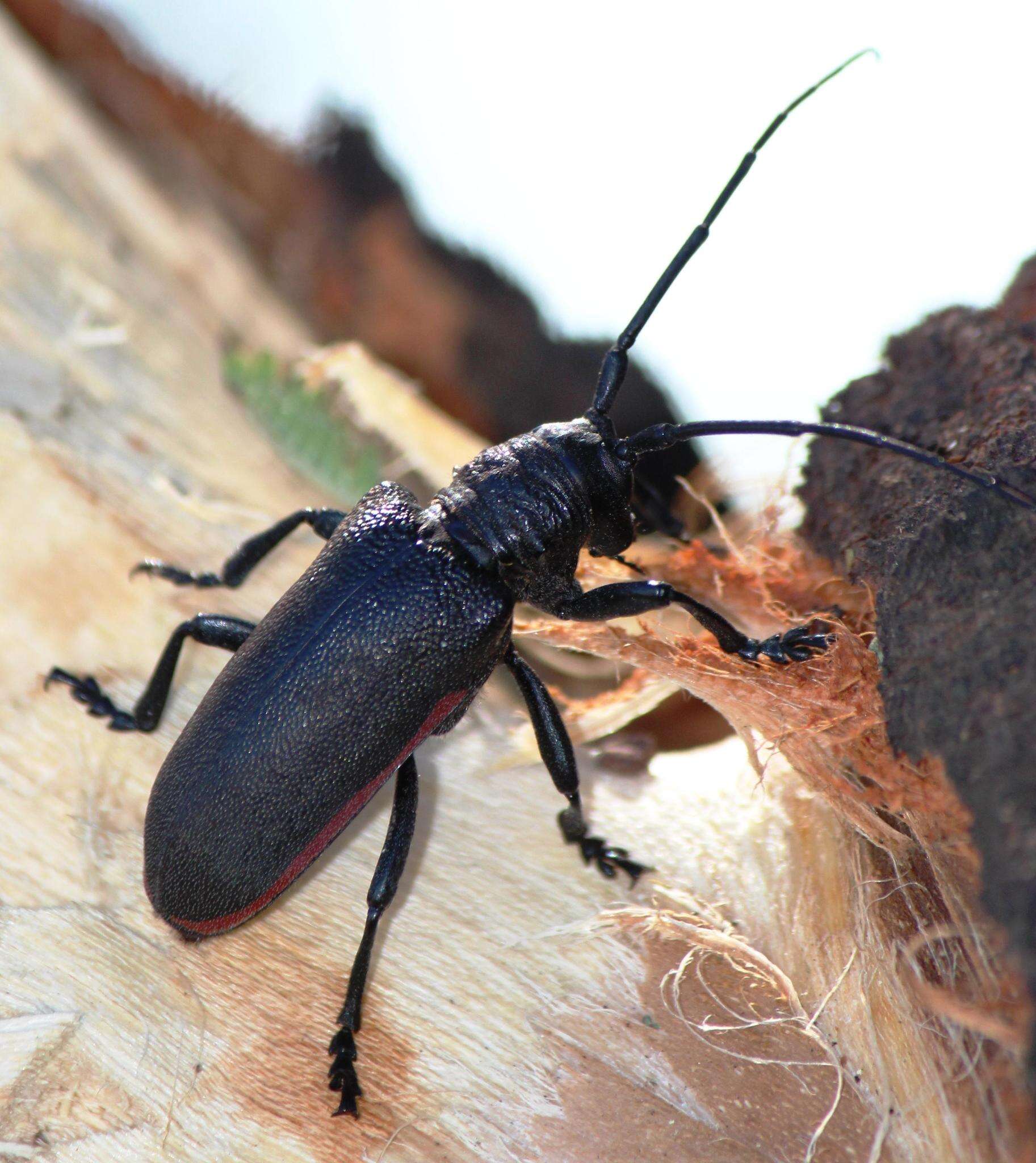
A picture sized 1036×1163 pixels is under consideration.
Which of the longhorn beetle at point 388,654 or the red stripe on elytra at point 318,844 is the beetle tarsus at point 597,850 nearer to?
the longhorn beetle at point 388,654

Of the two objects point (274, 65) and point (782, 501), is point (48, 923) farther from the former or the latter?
point (274, 65)

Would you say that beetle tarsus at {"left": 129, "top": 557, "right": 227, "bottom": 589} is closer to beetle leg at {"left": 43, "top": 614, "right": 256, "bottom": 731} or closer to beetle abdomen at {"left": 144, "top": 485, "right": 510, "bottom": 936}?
beetle leg at {"left": 43, "top": 614, "right": 256, "bottom": 731}

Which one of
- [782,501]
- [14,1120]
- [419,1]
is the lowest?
[14,1120]

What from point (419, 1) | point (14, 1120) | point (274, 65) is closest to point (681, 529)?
point (14, 1120)

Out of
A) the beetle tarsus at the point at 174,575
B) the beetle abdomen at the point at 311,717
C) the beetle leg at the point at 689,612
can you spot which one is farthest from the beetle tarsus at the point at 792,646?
the beetle tarsus at the point at 174,575

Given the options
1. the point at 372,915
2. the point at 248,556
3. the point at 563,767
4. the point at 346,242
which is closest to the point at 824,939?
the point at 563,767

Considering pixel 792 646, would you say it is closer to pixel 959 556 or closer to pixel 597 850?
pixel 959 556
